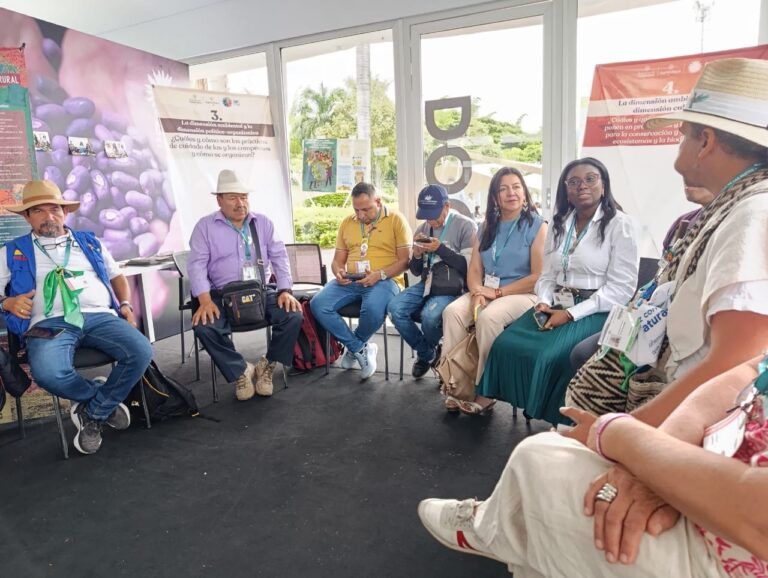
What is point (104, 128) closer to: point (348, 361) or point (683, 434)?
point (348, 361)

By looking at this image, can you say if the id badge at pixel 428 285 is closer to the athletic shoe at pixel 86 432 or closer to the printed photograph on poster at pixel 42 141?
the athletic shoe at pixel 86 432

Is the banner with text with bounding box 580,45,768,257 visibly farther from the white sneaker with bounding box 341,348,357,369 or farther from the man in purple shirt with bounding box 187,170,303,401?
the man in purple shirt with bounding box 187,170,303,401

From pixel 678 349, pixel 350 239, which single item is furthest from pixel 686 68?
pixel 678 349

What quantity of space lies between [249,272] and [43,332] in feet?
3.95

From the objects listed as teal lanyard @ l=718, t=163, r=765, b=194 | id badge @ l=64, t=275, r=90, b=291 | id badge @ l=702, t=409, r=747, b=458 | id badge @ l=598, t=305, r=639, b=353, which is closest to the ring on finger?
id badge @ l=702, t=409, r=747, b=458

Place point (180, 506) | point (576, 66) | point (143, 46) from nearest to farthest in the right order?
1. point (180, 506)
2. point (576, 66)
3. point (143, 46)

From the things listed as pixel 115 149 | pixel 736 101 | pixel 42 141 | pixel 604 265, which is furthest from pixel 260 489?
pixel 115 149

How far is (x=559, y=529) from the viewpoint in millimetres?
1011

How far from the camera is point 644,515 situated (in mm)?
933

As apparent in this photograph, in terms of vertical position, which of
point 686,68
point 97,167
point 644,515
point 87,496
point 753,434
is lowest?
point 87,496

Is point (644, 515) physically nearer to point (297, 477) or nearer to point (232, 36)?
point (297, 477)

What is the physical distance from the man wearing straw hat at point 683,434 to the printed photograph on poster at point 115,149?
3.68 meters

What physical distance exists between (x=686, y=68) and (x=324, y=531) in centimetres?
336

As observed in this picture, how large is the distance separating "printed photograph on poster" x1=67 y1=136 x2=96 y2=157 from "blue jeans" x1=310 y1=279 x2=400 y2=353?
6.34 feet
